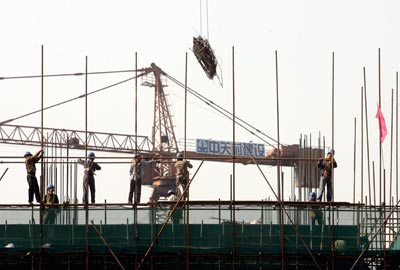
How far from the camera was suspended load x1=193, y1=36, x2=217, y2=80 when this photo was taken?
50875 mm

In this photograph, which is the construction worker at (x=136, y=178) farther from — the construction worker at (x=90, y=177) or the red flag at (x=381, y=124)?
the red flag at (x=381, y=124)

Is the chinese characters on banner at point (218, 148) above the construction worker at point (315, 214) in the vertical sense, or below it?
above

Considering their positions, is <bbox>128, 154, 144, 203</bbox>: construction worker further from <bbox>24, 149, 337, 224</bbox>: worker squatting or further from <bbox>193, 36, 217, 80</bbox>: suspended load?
<bbox>193, 36, 217, 80</bbox>: suspended load

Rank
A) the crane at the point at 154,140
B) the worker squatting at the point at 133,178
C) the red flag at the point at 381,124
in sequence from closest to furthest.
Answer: the worker squatting at the point at 133,178 → the red flag at the point at 381,124 → the crane at the point at 154,140

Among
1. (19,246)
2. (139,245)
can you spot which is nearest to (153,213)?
(139,245)

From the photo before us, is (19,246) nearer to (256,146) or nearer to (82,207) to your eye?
(82,207)

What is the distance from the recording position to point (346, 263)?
4159 centimetres

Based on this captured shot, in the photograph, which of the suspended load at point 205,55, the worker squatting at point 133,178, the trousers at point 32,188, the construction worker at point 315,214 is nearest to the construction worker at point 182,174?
the worker squatting at point 133,178

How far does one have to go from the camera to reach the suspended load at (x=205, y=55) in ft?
167

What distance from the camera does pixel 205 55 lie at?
168ft

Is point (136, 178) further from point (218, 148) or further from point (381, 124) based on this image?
point (218, 148)

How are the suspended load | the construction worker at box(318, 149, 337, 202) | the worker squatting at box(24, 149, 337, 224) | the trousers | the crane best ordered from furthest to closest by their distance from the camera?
the crane < the suspended load < the construction worker at box(318, 149, 337, 202) < the trousers < the worker squatting at box(24, 149, 337, 224)

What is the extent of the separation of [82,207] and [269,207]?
17.9 ft

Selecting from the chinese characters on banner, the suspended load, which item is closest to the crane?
the chinese characters on banner
